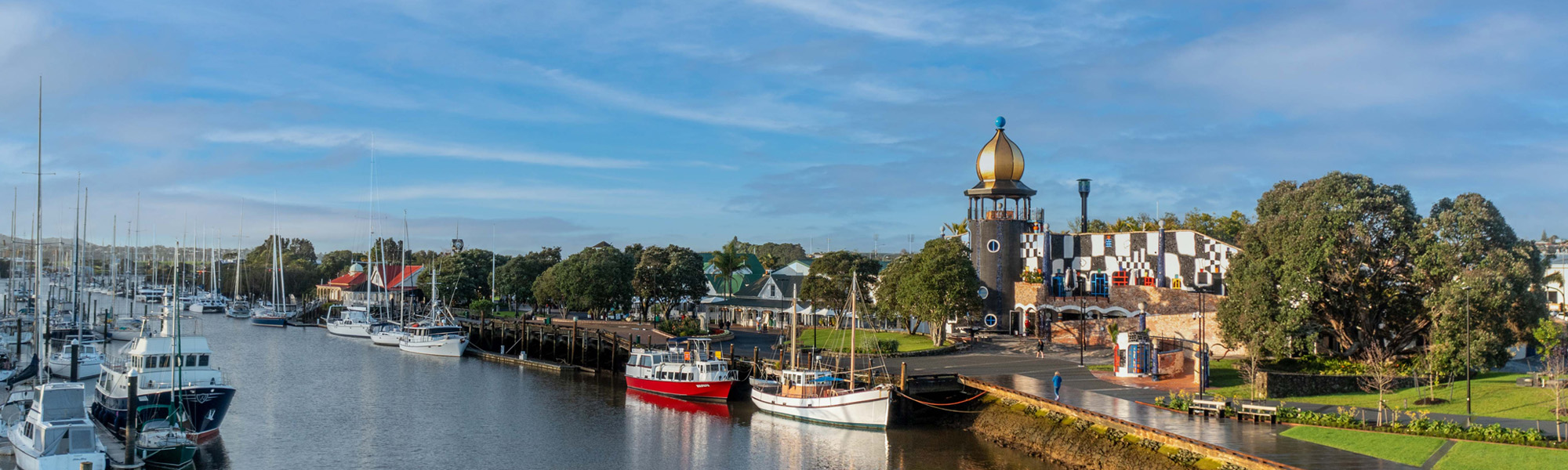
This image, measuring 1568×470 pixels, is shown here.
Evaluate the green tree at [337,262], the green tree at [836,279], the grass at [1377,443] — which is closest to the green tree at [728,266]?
the green tree at [836,279]

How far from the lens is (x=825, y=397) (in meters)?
45.6

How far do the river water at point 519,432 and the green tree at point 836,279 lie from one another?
62.6ft

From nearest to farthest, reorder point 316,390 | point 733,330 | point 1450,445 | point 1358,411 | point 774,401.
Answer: point 1450,445 → point 1358,411 → point 774,401 → point 316,390 → point 733,330

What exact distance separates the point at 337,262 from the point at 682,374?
130m

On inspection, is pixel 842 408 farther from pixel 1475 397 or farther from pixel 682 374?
pixel 1475 397

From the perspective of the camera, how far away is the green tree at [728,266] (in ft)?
297

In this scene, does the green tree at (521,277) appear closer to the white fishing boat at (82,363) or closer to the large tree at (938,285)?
the white fishing boat at (82,363)

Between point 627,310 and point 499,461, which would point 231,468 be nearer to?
point 499,461

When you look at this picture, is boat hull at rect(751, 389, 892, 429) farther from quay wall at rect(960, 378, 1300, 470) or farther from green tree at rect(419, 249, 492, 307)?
green tree at rect(419, 249, 492, 307)

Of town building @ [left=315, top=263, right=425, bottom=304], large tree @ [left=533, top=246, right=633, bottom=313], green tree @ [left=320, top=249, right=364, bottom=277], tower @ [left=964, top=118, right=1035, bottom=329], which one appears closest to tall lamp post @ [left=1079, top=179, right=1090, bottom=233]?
tower @ [left=964, top=118, right=1035, bottom=329]

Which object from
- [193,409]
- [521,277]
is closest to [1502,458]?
[193,409]

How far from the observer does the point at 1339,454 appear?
93.7ft

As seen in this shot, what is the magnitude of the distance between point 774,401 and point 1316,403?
924 inches

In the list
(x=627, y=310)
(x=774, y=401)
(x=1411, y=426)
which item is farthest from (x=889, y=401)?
(x=627, y=310)
